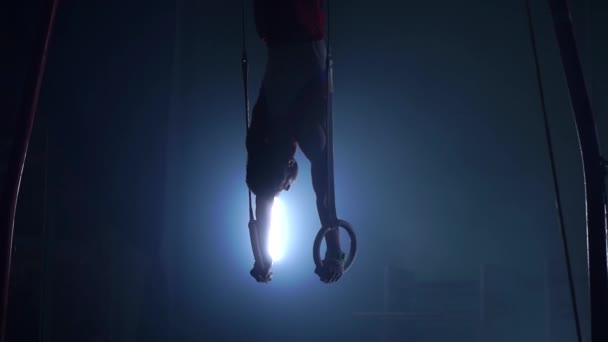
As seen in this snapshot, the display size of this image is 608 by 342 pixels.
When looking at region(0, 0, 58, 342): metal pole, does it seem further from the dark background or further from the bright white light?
the bright white light

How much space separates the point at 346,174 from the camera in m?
9.17

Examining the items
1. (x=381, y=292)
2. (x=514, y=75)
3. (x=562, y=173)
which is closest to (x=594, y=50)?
(x=514, y=75)

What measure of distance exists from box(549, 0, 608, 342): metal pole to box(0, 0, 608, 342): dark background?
5.91 m

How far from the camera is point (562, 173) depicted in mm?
9031

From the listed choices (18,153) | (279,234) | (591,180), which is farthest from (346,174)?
(591,180)

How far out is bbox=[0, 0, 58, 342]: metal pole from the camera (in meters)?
2.74

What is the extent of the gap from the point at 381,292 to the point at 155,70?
14.8ft

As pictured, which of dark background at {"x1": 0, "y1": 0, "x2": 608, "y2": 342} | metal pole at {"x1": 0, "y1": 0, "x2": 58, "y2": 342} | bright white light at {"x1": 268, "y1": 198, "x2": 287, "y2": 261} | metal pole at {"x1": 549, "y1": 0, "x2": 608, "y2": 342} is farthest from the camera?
bright white light at {"x1": 268, "y1": 198, "x2": 287, "y2": 261}

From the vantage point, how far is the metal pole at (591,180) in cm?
235

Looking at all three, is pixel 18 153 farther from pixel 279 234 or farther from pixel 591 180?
Answer: pixel 279 234

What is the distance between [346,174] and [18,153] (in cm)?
665

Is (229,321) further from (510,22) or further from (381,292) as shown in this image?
(510,22)

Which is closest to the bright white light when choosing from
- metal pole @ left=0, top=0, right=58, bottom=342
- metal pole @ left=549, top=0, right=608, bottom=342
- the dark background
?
the dark background

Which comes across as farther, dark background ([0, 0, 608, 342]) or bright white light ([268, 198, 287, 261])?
bright white light ([268, 198, 287, 261])
